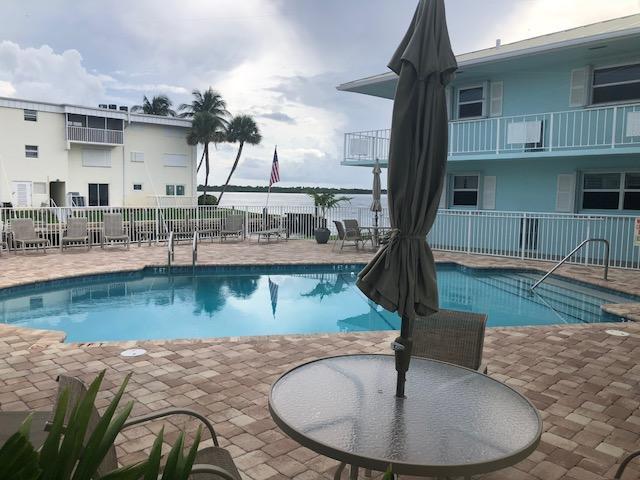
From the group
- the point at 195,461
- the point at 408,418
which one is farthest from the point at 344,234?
the point at 195,461

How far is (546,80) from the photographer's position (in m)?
14.1

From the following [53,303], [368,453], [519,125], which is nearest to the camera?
[368,453]

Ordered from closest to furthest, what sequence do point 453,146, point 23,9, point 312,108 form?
1. point 23,9
2. point 453,146
3. point 312,108

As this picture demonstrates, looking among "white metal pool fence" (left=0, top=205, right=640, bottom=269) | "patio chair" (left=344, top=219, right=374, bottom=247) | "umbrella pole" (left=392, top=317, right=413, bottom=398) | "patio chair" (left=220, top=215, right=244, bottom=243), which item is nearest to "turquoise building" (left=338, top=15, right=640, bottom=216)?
→ "white metal pool fence" (left=0, top=205, right=640, bottom=269)

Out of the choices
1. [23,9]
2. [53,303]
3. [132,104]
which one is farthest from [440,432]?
[132,104]

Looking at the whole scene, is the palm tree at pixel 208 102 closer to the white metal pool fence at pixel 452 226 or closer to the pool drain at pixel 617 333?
the white metal pool fence at pixel 452 226

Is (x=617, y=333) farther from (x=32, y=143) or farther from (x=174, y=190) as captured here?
(x=174, y=190)

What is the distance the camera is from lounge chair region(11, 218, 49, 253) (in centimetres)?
1223

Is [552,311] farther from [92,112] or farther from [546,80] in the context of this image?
[92,112]

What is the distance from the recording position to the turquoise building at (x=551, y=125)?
12484mm

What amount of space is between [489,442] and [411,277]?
0.85 m

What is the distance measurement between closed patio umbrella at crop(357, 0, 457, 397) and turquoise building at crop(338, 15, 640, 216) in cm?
1107

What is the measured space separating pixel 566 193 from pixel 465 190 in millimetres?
3110

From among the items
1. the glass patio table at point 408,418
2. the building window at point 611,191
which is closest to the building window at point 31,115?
the building window at point 611,191
